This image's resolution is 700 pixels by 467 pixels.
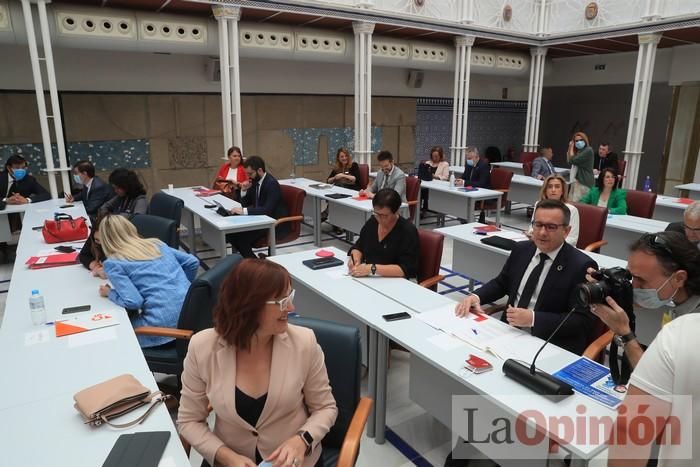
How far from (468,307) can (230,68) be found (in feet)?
19.5

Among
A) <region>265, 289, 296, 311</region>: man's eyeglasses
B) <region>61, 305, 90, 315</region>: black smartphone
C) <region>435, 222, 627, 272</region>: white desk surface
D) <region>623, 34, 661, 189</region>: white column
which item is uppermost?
<region>623, 34, 661, 189</region>: white column

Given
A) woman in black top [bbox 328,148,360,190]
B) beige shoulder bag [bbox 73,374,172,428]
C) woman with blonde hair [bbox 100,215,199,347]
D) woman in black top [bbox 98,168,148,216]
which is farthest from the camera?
woman in black top [bbox 328,148,360,190]

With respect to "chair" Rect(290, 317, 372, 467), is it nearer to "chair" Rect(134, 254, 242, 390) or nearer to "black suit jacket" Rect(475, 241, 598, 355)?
"chair" Rect(134, 254, 242, 390)

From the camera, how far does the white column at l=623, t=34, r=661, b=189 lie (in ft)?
28.0

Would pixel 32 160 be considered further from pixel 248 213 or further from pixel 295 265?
pixel 295 265

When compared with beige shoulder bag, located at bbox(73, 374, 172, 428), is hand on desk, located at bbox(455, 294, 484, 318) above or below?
above

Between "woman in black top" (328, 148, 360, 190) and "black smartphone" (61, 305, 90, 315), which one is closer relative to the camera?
"black smartphone" (61, 305, 90, 315)

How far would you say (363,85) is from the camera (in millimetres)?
8359

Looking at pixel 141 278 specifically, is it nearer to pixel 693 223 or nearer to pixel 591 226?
pixel 693 223

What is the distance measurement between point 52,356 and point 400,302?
1.81 metres

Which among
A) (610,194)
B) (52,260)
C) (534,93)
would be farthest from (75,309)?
(534,93)

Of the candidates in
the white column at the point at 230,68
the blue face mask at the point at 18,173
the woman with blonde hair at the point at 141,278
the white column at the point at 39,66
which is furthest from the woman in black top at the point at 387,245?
the blue face mask at the point at 18,173

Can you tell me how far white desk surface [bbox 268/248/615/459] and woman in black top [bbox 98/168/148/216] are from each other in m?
2.46

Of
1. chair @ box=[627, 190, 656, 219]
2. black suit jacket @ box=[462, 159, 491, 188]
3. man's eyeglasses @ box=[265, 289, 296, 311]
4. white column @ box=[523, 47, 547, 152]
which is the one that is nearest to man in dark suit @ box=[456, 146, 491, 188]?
black suit jacket @ box=[462, 159, 491, 188]
